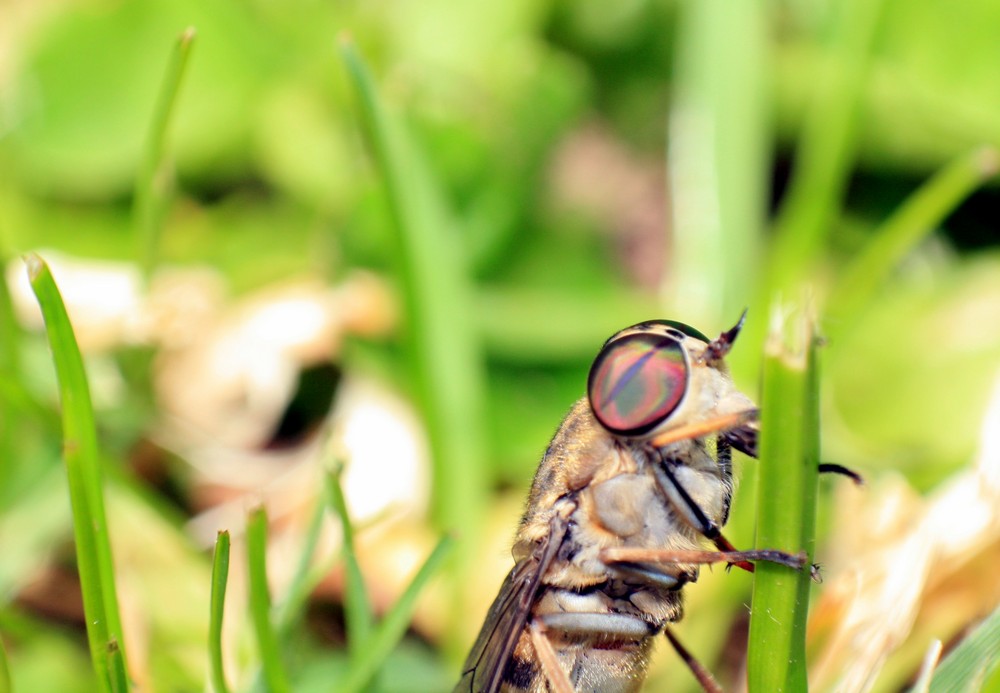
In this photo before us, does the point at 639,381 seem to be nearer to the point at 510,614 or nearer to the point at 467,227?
the point at 510,614

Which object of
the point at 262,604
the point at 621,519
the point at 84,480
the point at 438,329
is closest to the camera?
the point at 84,480

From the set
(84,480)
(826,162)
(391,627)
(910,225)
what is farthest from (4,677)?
(826,162)

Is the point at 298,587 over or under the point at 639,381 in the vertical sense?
under

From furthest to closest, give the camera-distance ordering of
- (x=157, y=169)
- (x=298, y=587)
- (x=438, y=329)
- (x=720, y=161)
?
(x=720, y=161) → (x=438, y=329) → (x=157, y=169) → (x=298, y=587)

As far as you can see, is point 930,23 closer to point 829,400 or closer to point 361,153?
point 829,400

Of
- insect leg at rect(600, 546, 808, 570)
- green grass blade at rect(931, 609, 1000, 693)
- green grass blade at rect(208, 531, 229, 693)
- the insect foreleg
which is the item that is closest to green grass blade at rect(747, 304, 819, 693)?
insect leg at rect(600, 546, 808, 570)

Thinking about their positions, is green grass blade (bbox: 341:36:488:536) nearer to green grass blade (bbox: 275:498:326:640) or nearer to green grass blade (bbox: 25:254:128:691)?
green grass blade (bbox: 275:498:326:640)
